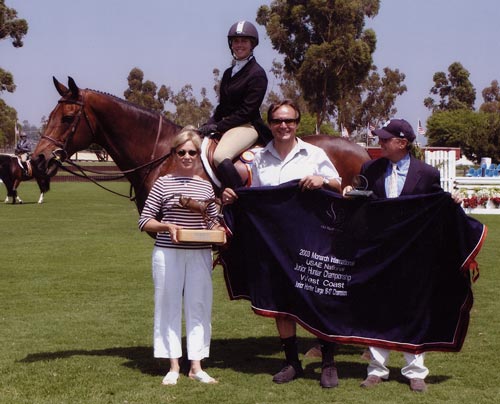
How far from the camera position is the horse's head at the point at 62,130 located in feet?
25.6

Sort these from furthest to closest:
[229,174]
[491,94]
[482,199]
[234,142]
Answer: [491,94] → [482,199] → [234,142] → [229,174]

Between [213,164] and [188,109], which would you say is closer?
[213,164]

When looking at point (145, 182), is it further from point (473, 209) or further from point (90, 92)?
point (473, 209)

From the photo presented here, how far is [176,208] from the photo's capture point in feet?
21.5

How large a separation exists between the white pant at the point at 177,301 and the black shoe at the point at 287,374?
0.64m

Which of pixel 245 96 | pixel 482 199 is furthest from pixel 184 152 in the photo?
pixel 482 199

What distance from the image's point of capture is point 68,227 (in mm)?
20453

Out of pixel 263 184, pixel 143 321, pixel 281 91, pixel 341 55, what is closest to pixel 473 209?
pixel 143 321

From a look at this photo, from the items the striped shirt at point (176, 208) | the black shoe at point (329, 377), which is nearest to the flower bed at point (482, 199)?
the black shoe at point (329, 377)

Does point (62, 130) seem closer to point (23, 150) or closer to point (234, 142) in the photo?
point (234, 142)

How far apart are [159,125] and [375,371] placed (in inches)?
131

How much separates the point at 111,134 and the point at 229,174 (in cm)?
149

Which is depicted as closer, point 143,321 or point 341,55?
point 143,321

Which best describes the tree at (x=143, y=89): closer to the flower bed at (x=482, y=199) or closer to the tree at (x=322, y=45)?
the tree at (x=322, y=45)
